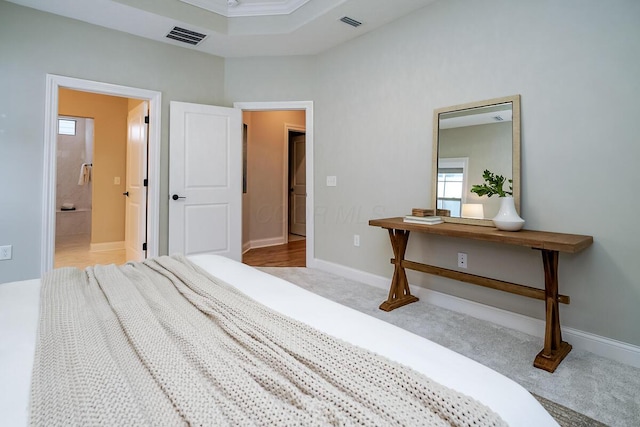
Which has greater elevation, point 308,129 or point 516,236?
point 308,129

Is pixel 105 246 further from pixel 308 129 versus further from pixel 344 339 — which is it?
pixel 344 339

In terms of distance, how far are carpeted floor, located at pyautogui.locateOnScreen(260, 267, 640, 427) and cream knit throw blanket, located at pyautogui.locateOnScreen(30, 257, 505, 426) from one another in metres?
1.30

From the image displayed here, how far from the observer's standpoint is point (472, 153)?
107 inches

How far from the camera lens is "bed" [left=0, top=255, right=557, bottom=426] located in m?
0.73

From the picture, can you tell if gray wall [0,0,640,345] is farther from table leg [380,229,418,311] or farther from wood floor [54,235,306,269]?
wood floor [54,235,306,269]

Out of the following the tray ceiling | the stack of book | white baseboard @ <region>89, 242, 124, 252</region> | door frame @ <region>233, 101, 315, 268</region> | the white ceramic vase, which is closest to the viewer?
the white ceramic vase

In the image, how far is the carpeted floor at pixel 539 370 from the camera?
62.8 inches

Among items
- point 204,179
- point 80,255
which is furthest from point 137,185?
point 80,255

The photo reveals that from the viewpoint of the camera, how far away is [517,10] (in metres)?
2.45

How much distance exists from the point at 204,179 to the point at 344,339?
3.45m

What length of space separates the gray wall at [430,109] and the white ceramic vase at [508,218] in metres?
0.19

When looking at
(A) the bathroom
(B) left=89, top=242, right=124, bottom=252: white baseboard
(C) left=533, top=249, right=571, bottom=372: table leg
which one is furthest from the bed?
(A) the bathroom

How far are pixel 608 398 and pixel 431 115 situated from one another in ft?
7.38

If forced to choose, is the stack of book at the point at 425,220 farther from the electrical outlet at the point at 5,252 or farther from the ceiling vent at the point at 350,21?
the electrical outlet at the point at 5,252
